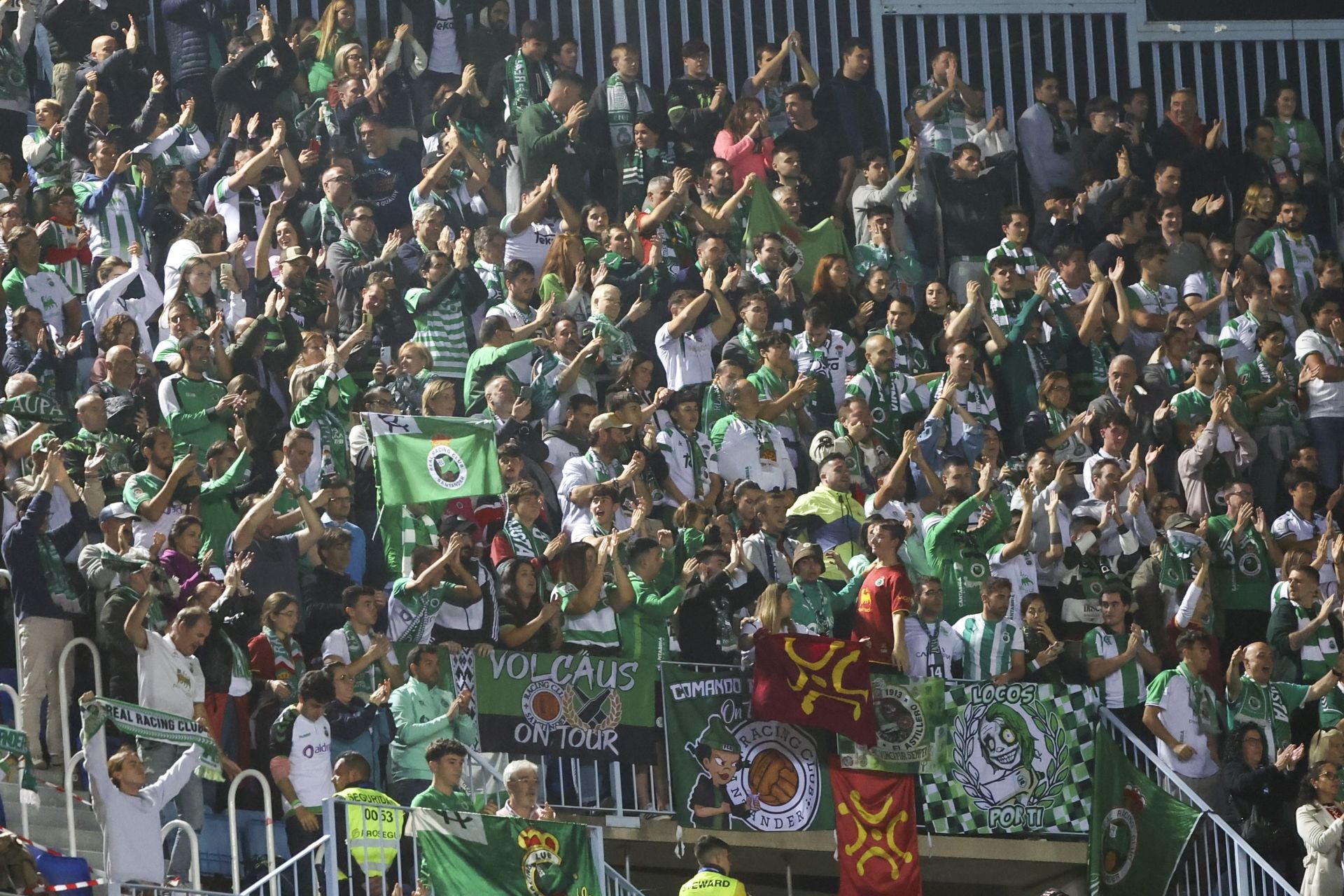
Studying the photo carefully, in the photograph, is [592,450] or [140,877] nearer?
[140,877]

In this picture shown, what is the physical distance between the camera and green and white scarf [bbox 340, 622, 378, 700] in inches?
579

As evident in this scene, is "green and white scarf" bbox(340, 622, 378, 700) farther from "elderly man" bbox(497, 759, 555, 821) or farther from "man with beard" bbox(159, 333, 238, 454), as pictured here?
"man with beard" bbox(159, 333, 238, 454)

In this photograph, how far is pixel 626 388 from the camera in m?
17.5

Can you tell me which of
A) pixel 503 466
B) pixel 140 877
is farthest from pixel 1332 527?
pixel 140 877

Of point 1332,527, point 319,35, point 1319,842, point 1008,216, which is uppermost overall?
point 319,35

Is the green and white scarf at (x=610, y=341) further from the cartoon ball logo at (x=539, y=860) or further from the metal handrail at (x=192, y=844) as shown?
the metal handrail at (x=192, y=844)

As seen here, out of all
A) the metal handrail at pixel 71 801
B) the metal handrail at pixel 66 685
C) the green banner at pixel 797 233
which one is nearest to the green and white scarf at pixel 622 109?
the green banner at pixel 797 233

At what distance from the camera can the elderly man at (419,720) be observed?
47.2 ft

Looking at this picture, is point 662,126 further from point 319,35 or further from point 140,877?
point 140,877

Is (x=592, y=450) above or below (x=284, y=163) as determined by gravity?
below

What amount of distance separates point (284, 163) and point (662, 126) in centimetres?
325

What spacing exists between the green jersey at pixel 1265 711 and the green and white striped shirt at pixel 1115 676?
572mm

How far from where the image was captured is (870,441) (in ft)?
59.3

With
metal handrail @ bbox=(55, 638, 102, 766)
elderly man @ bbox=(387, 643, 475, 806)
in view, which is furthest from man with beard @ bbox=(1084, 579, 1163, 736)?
metal handrail @ bbox=(55, 638, 102, 766)
